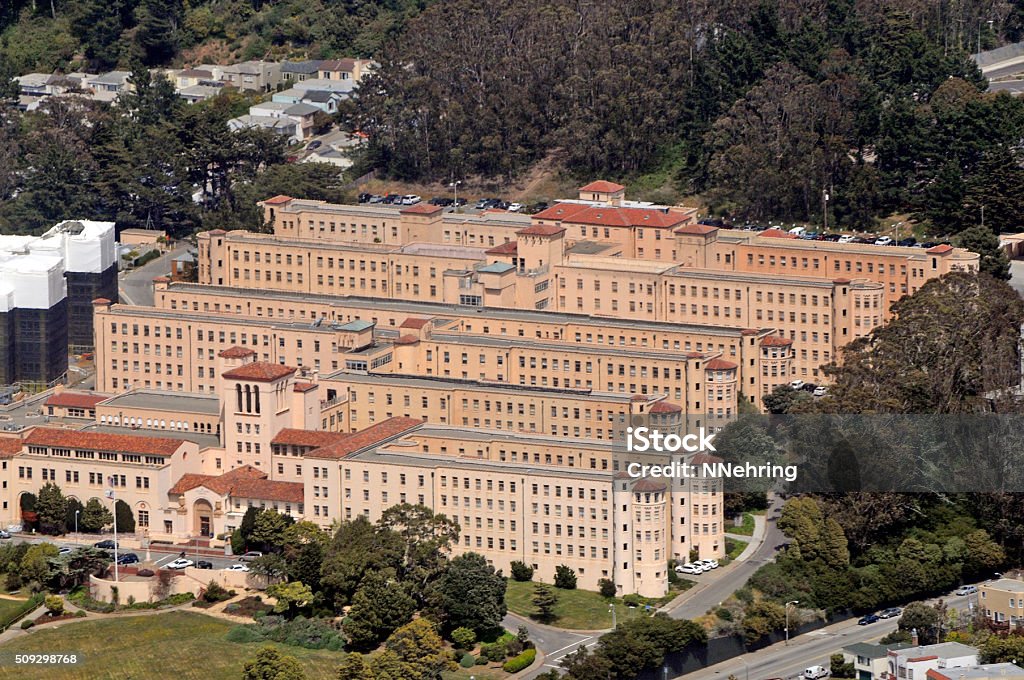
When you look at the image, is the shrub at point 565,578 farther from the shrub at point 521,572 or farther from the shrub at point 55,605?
the shrub at point 55,605

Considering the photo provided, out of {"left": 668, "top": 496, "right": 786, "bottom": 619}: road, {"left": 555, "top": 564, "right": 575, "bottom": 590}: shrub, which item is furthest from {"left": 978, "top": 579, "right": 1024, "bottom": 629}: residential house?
{"left": 555, "top": 564, "right": 575, "bottom": 590}: shrub

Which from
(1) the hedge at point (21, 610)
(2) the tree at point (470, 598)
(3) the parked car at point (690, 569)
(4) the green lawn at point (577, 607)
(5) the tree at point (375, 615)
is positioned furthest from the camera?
(3) the parked car at point (690, 569)

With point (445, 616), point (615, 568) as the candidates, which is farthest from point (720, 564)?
point (445, 616)

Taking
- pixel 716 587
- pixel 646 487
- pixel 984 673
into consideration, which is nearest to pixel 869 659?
pixel 984 673

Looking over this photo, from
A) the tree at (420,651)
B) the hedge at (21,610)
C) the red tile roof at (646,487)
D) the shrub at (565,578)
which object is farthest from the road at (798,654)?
the hedge at (21,610)

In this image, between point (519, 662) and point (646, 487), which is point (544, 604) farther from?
point (646, 487)

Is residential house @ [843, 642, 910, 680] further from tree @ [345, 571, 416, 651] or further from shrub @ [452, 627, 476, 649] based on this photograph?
tree @ [345, 571, 416, 651]
